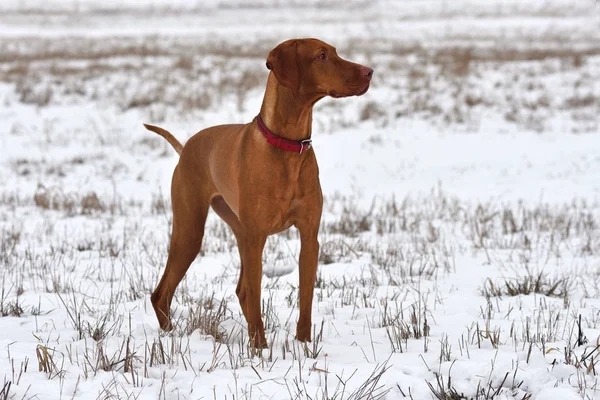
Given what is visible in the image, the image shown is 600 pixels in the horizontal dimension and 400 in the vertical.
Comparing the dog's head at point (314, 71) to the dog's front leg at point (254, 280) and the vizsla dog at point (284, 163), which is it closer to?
the vizsla dog at point (284, 163)

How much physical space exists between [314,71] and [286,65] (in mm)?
139

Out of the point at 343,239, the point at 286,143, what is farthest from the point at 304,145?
the point at 343,239

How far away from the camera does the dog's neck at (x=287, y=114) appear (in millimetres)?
3609

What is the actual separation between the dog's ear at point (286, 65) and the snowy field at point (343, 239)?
123cm

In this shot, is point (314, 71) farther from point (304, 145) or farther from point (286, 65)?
point (304, 145)

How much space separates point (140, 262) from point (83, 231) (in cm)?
190

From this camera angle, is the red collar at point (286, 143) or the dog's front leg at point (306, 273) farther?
the dog's front leg at point (306, 273)

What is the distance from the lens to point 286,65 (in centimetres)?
350

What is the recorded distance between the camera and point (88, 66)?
21.1 m

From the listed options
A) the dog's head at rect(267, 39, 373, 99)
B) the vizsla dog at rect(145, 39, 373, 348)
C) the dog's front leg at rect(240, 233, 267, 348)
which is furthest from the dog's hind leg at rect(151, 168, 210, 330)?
the dog's head at rect(267, 39, 373, 99)

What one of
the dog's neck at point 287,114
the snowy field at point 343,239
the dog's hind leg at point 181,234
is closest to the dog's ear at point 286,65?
the dog's neck at point 287,114

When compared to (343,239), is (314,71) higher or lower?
higher

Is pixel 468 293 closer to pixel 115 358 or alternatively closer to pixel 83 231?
pixel 115 358

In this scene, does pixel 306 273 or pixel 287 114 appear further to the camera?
pixel 306 273
